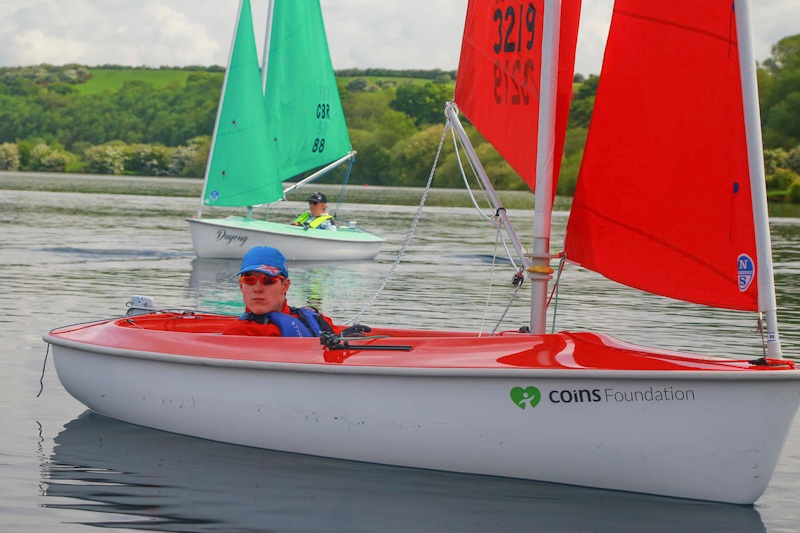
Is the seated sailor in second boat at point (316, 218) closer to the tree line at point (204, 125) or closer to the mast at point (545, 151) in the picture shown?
the mast at point (545, 151)

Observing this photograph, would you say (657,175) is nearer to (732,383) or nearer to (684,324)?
(732,383)

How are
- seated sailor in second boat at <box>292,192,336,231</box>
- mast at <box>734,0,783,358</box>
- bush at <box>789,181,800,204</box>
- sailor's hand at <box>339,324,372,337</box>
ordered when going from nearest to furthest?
mast at <box>734,0,783,358</box>, sailor's hand at <box>339,324,372,337</box>, seated sailor in second boat at <box>292,192,336,231</box>, bush at <box>789,181,800,204</box>

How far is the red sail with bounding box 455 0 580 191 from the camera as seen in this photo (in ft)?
28.5

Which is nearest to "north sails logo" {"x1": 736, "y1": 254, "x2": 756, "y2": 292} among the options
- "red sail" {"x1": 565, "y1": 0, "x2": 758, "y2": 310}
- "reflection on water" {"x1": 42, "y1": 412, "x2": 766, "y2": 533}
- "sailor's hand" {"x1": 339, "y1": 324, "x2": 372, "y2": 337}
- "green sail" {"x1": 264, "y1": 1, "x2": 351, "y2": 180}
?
"red sail" {"x1": 565, "y1": 0, "x2": 758, "y2": 310}

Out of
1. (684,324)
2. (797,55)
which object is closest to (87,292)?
(684,324)

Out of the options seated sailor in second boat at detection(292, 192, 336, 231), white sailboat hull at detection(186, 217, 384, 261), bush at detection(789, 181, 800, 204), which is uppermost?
seated sailor in second boat at detection(292, 192, 336, 231)

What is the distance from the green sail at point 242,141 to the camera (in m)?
27.2

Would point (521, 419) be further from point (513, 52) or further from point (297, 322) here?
point (513, 52)

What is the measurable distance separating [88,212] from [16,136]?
113m

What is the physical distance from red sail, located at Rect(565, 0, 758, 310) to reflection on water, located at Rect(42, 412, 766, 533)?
51.2 inches

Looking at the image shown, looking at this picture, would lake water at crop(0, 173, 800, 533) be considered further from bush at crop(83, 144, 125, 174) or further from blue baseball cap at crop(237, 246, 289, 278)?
bush at crop(83, 144, 125, 174)

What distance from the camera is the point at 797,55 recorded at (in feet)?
349

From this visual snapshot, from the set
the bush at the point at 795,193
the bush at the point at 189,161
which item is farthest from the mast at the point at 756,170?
the bush at the point at 189,161

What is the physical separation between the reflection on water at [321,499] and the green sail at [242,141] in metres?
18.7
